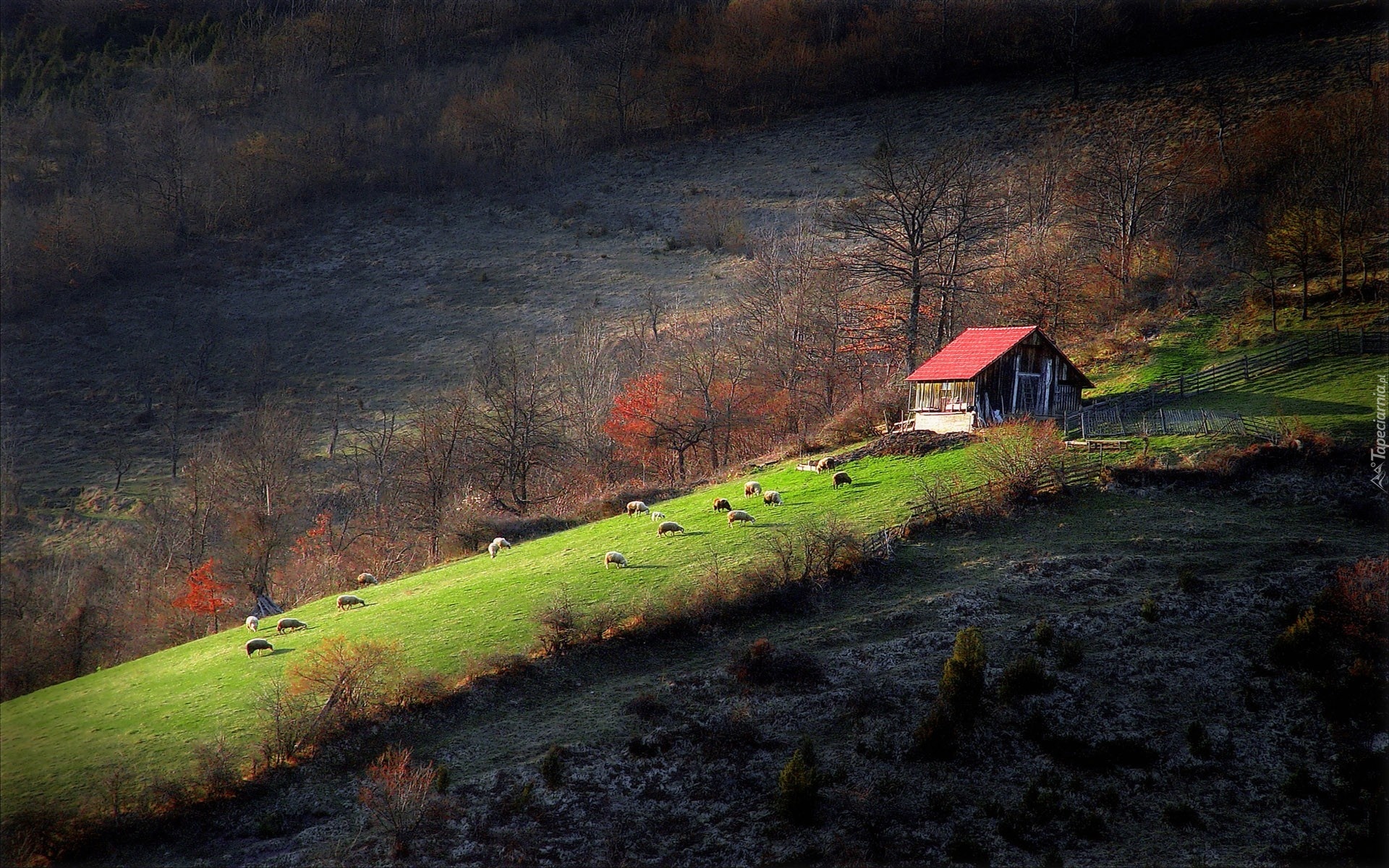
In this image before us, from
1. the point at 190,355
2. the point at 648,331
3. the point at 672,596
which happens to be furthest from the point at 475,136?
the point at 672,596

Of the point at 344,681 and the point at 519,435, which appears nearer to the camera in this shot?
the point at 344,681

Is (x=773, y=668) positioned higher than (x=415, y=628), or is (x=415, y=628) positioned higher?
(x=415, y=628)

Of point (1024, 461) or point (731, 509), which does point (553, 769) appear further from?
point (1024, 461)

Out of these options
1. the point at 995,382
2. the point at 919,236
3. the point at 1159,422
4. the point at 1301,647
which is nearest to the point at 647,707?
the point at 1301,647

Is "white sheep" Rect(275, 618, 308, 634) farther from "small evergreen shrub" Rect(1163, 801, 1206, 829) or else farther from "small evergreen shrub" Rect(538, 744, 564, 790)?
"small evergreen shrub" Rect(1163, 801, 1206, 829)

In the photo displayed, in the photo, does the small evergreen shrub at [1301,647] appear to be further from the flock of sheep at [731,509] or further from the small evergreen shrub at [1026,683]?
the flock of sheep at [731,509]

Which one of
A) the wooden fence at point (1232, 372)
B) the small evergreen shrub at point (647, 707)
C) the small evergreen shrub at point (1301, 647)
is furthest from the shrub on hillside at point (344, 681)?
the wooden fence at point (1232, 372)

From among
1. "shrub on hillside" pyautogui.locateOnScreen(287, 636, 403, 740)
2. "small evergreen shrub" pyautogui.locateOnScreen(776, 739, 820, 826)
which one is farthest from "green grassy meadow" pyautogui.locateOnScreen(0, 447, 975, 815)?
"small evergreen shrub" pyautogui.locateOnScreen(776, 739, 820, 826)
